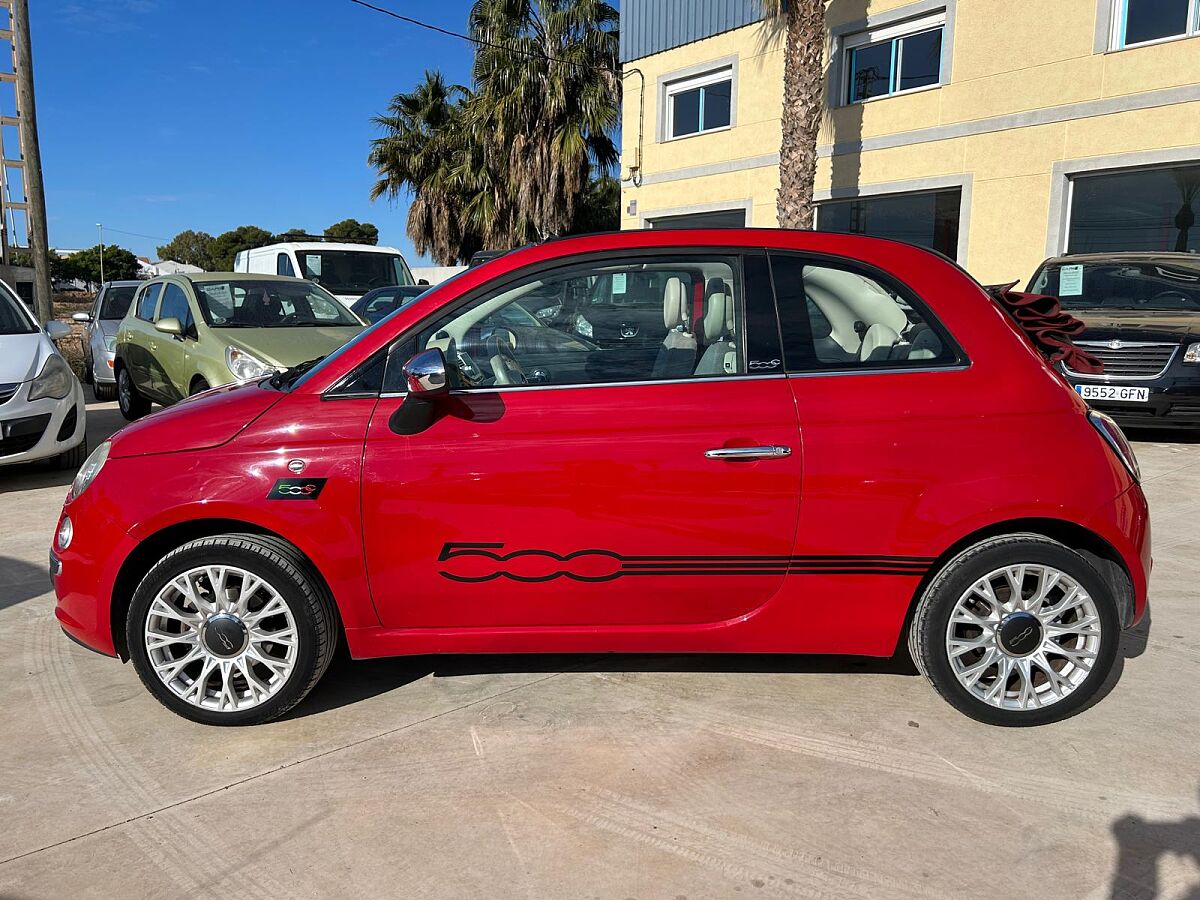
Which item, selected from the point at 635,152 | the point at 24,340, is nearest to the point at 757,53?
the point at 635,152

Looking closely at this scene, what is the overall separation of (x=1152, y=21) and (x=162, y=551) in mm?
13038

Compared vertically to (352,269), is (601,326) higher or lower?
lower

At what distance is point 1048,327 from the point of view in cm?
319

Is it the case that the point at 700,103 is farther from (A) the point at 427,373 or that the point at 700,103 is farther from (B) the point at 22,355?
(A) the point at 427,373

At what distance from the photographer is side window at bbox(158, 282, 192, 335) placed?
788 cm

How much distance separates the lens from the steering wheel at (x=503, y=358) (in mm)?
2953

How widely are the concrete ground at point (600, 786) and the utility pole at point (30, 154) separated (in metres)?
11.7

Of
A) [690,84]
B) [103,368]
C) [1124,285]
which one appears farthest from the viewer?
[690,84]

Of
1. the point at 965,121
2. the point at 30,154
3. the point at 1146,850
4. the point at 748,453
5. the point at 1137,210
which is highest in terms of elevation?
the point at 965,121

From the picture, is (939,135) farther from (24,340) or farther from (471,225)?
(471,225)

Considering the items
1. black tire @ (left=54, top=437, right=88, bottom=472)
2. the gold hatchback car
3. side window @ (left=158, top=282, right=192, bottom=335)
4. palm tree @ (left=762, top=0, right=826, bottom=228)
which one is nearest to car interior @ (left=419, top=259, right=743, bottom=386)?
the gold hatchback car

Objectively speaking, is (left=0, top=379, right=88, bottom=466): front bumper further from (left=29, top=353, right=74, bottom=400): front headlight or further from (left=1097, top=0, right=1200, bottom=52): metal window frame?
(left=1097, top=0, right=1200, bottom=52): metal window frame

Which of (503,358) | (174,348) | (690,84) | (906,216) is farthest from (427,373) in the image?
(690,84)

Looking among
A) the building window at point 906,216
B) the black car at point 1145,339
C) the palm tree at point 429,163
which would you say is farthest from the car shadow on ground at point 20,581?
the palm tree at point 429,163
